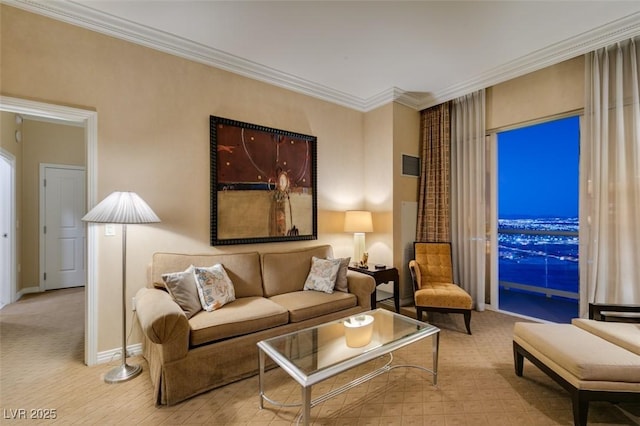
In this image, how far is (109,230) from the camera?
2.46 m

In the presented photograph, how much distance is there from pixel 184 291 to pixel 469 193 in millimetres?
3662

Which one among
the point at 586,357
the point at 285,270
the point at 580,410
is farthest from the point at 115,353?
the point at 586,357

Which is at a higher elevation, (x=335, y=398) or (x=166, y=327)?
(x=166, y=327)

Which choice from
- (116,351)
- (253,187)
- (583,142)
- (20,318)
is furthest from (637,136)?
(20,318)

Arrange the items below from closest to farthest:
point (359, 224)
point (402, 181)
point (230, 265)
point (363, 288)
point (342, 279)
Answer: point (230, 265) < point (363, 288) < point (342, 279) < point (359, 224) < point (402, 181)

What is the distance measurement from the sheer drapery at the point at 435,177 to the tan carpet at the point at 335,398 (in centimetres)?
175

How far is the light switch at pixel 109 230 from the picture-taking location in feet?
8.00

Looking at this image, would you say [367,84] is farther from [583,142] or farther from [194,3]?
[583,142]

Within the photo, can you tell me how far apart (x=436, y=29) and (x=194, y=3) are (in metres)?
2.11

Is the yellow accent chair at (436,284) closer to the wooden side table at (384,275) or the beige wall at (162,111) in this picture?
the wooden side table at (384,275)

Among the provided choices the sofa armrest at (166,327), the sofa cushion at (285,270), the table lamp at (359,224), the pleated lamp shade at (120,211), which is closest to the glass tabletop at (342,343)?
the sofa armrest at (166,327)

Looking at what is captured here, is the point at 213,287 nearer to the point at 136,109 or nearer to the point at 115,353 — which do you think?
the point at 115,353

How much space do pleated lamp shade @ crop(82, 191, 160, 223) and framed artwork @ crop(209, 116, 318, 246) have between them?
2.51 feet

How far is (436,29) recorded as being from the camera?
259 centimetres
